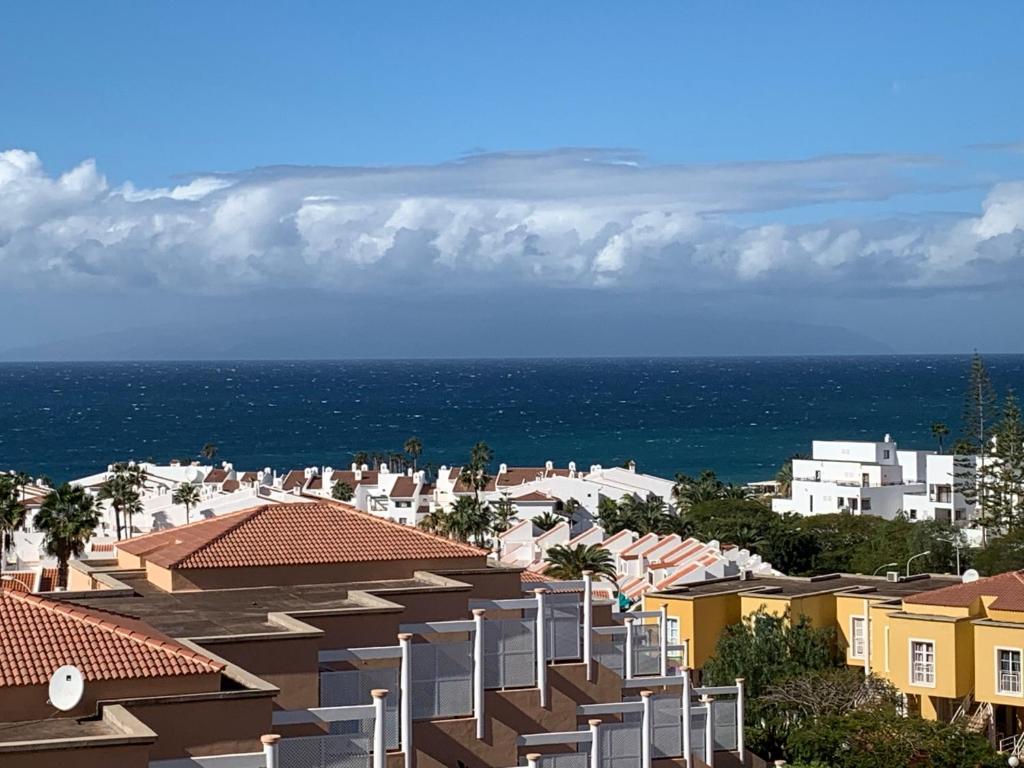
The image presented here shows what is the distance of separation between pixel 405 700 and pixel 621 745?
149 inches

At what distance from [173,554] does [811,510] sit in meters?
68.4

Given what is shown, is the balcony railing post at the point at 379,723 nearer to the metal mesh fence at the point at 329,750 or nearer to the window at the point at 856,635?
the metal mesh fence at the point at 329,750

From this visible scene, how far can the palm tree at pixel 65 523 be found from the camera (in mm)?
51469

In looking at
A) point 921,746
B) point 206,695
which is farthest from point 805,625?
point 206,695

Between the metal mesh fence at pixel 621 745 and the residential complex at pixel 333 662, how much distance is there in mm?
25

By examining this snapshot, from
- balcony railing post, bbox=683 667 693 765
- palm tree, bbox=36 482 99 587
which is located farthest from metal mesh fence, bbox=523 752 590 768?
palm tree, bbox=36 482 99 587

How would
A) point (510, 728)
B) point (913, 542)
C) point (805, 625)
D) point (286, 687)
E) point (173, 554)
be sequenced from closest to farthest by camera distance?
point (286, 687) → point (510, 728) → point (173, 554) → point (805, 625) → point (913, 542)

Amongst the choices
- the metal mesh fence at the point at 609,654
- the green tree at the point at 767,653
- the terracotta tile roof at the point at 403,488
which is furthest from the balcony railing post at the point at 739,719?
the terracotta tile roof at the point at 403,488

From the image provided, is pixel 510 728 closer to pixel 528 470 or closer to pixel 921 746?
pixel 921 746

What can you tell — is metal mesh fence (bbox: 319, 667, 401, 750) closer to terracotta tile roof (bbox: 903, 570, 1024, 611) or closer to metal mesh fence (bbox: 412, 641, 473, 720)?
metal mesh fence (bbox: 412, 641, 473, 720)

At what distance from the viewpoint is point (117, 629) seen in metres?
A: 16.5

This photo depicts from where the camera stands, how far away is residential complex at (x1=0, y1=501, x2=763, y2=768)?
15352mm

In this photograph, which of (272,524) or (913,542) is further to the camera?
(913,542)

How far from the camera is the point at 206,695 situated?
1544 centimetres
